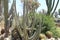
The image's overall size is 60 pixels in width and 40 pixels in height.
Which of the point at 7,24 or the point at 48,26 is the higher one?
the point at 7,24

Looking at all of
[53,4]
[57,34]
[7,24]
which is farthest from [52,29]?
[7,24]

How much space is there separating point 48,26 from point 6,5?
7.96m

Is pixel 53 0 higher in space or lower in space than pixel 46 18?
higher

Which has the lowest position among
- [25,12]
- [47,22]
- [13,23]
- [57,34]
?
[57,34]

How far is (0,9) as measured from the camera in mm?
5027

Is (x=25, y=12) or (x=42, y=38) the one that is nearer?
(x=25, y=12)

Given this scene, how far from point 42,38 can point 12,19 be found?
3.90m

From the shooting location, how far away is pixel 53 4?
47.4ft

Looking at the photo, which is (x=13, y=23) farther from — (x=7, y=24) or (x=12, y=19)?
(x=7, y=24)

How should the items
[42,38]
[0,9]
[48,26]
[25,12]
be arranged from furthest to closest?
[48,26] < [42,38] < [0,9] < [25,12]

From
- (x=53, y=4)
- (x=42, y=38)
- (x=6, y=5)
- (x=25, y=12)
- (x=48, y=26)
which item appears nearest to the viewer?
(x=6, y=5)

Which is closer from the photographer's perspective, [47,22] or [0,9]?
[0,9]

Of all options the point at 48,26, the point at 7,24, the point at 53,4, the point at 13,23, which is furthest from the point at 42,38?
the point at 53,4

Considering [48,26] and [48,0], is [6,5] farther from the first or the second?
[48,0]
